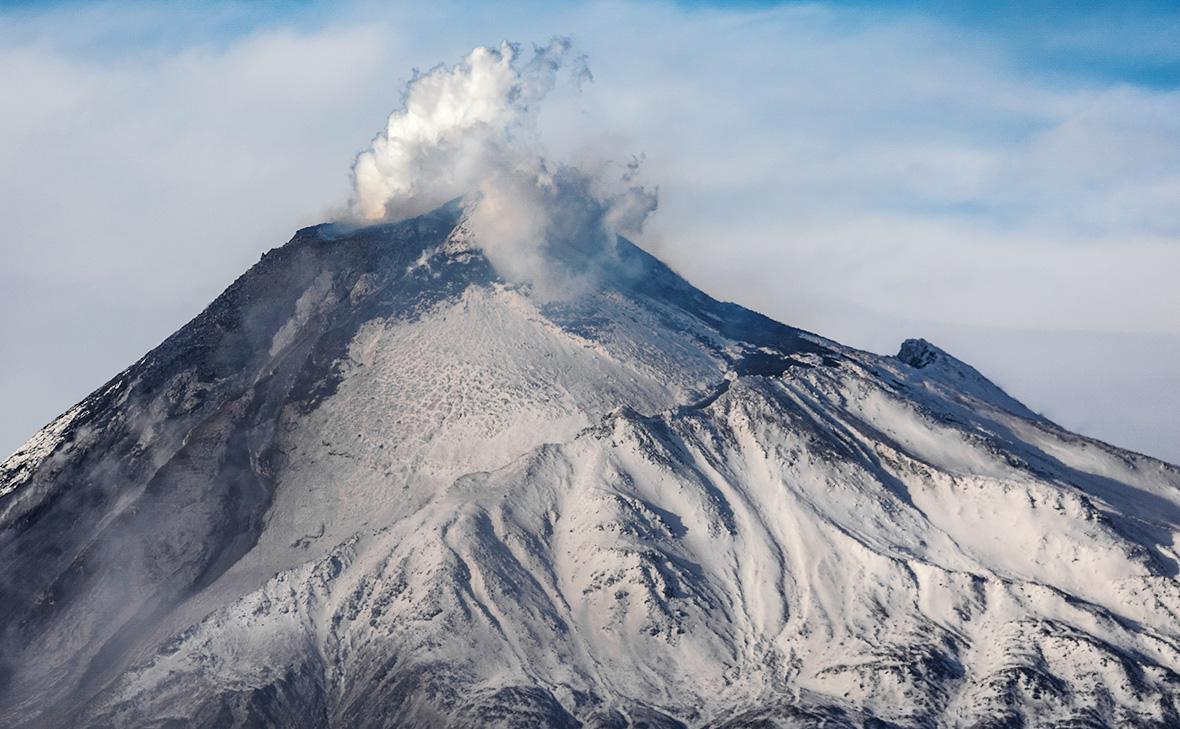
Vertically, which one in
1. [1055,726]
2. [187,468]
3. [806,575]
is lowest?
[1055,726]

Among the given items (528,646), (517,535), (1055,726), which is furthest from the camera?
(517,535)

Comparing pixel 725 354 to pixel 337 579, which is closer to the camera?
pixel 337 579

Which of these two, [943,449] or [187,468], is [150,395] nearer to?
[187,468]

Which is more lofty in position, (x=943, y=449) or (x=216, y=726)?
(x=216, y=726)

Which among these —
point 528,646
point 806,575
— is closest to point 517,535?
point 528,646

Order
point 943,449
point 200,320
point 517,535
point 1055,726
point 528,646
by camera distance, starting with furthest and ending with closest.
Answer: point 200,320 → point 943,449 → point 517,535 → point 528,646 → point 1055,726

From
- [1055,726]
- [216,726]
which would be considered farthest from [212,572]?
[1055,726]
